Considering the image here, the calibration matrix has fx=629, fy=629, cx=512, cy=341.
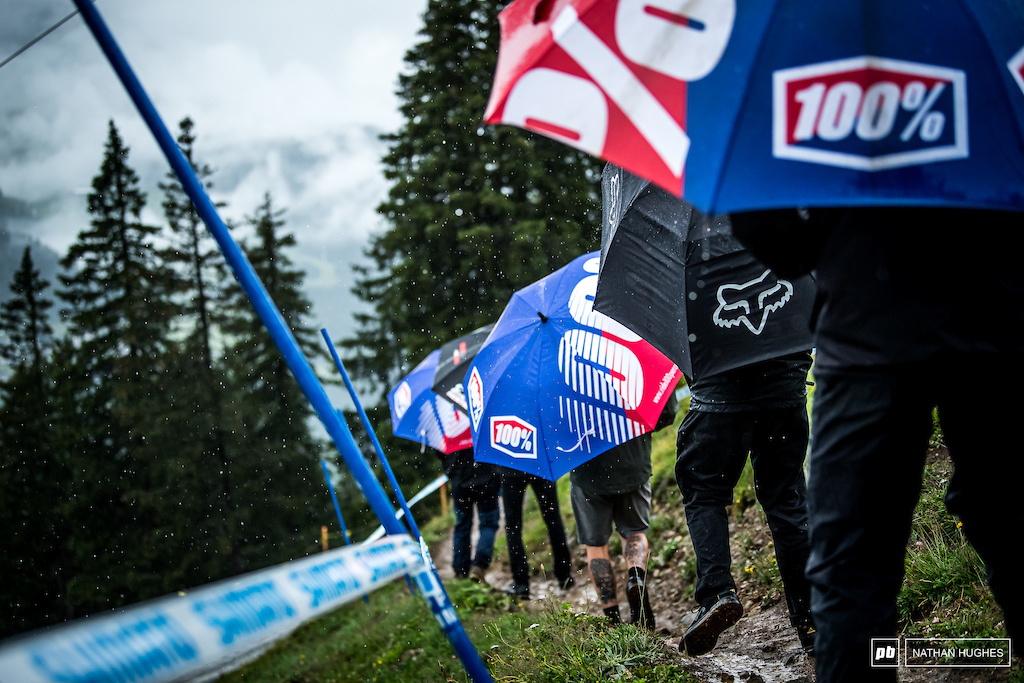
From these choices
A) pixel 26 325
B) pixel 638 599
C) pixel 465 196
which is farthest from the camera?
Answer: pixel 26 325

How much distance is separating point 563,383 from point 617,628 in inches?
53.7

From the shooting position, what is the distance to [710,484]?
9.66 ft

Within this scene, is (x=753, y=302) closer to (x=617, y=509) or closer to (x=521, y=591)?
(x=617, y=509)

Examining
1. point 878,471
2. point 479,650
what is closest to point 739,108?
point 878,471

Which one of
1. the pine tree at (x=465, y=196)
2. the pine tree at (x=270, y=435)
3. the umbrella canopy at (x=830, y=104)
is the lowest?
the pine tree at (x=270, y=435)

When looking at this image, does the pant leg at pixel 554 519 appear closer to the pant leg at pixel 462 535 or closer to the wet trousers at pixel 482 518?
the wet trousers at pixel 482 518

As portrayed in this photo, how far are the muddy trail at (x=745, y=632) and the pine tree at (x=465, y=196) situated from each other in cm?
1147

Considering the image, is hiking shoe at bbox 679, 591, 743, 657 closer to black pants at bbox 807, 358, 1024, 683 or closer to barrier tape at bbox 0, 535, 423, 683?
black pants at bbox 807, 358, 1024, 683

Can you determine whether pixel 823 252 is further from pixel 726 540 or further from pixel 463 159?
pixel 463 159

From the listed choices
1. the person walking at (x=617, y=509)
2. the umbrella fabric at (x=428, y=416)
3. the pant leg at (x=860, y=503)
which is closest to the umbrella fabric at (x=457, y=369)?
the umbrella fabric at (x=428, y=416)

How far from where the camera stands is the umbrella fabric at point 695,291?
8.91ft

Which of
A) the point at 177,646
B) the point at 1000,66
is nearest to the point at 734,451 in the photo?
the point at 1000,66

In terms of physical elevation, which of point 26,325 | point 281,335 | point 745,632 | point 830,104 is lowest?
point 745,632

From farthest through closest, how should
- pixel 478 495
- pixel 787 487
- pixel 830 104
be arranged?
pixel 478 495 < pixel 787 487 < pixel 830 104
